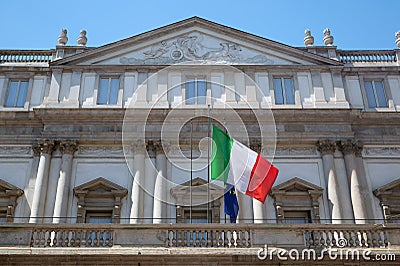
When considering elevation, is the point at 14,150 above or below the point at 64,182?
above

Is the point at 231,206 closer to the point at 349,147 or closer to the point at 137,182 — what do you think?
the point at 137,182

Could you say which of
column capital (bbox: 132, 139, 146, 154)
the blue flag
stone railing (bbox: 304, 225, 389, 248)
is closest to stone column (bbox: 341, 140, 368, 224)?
stone railing (bbox: 304, 225, 389, 248)

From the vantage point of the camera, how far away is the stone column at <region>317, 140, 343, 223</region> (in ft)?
69.2

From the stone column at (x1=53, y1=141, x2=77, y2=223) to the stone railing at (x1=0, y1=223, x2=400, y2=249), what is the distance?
4.84m

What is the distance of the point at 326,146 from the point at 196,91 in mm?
6085

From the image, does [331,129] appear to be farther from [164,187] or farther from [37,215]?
[37,215]

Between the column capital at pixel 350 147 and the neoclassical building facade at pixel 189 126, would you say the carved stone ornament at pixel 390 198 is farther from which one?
the column capital at pixel 350 147

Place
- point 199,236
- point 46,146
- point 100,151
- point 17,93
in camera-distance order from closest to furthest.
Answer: point 199,236 → point 46,146 → point 100,151 → point 17,93

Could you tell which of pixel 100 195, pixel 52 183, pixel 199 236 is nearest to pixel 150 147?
pixel 100 195

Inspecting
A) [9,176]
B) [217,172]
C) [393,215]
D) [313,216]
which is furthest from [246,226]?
[9,176]

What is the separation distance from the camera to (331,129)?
76.2ft

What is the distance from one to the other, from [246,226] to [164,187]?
6243mm

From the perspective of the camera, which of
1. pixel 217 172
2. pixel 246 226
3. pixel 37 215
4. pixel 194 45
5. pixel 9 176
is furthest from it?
pixel 194 45

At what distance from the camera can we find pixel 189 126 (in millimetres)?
23141
